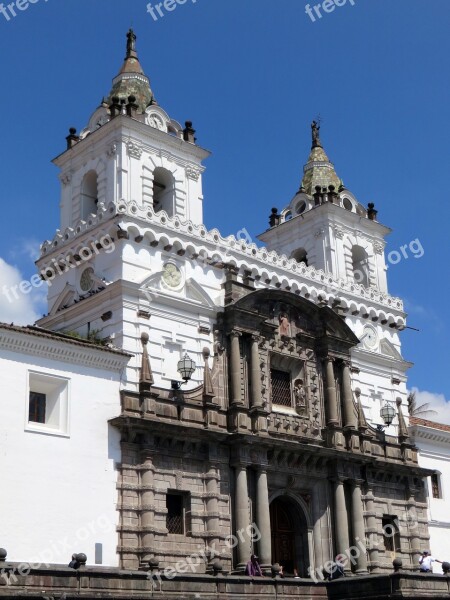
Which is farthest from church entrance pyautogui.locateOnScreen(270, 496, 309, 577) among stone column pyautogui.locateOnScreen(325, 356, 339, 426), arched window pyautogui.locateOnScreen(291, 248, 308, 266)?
arched window pyautogui.locateOnScreen(291, 248, 308, 266)

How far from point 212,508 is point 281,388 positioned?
269 inches

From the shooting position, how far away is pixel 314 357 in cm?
3969

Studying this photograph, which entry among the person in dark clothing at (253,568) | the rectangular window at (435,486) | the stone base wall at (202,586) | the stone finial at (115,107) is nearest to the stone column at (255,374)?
the person in dark clothing at (253,568)

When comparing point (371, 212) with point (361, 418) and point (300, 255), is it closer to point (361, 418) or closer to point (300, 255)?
point (300, 255)

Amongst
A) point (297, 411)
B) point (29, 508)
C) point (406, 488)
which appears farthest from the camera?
point (406, 488)

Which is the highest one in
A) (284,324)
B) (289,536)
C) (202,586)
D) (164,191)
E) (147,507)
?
(164,191)

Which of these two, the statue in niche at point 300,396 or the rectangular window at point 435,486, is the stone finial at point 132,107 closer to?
the statue in niche at point 300,396

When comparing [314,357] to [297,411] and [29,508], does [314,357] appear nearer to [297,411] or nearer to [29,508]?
[297,411]

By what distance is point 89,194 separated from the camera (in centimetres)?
3975

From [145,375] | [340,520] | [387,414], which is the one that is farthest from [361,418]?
[145,375]

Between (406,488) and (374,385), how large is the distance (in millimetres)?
4679

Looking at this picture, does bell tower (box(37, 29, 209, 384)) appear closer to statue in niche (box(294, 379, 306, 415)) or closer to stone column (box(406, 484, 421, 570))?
Result: statue in niche (box(294, 379, 306, 415))

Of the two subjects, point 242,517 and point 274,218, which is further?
point 274,218

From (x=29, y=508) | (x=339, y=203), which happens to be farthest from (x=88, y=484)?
Answer: (x=339, y=203)
